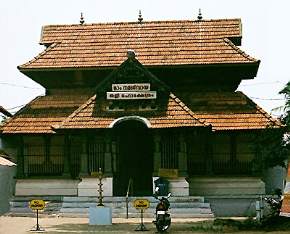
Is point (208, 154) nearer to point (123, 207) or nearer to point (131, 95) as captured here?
point (131, 95)

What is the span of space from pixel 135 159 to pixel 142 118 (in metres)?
3.19

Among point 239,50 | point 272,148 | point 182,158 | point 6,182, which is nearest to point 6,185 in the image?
point 6,182

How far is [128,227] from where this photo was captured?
59.1 feet

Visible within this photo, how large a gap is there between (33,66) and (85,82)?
258 centimetres

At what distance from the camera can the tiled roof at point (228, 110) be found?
2422 centimetres

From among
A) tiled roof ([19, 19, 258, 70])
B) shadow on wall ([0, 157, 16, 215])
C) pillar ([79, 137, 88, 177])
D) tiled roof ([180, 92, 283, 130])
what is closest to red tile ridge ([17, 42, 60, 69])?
tiled roof ([19, 19, 258, 70])

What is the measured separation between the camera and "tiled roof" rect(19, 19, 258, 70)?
26667 millimetres

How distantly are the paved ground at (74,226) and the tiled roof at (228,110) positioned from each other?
5.58m

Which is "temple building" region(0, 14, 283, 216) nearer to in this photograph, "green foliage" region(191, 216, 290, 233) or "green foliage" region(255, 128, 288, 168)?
"green foliage" region(255, 128, 288, 168)

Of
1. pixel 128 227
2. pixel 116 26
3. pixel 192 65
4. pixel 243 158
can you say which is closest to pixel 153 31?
pixel 116 26

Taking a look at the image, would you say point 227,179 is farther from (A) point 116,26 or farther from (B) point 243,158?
(A) point 116,26

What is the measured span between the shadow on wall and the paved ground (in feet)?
11.5

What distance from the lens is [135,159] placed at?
25531mm

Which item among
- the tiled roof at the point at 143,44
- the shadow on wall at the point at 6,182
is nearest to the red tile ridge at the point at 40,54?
the tiled roof at the point at 143,44
